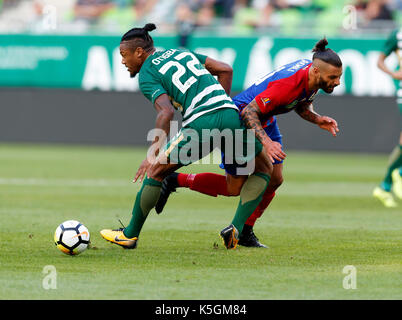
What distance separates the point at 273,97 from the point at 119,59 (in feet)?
45.2

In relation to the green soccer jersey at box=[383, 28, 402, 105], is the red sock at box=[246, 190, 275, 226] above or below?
below

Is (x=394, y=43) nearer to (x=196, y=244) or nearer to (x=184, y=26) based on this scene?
(x=196, y=244)

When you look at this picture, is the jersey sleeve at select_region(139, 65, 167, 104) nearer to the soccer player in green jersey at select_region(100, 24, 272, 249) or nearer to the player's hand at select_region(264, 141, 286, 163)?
the soccer player in green jersey at select_region(100, 24, 272, 249)

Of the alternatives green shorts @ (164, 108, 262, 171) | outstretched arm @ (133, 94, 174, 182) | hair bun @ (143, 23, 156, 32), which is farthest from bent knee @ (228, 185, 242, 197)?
hair bun @ (143, 23, 156, 32)

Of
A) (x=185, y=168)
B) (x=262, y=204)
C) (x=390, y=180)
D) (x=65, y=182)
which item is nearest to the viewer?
(x=262, y=204)

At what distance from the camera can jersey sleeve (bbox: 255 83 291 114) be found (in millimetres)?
7242

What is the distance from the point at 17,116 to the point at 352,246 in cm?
1491

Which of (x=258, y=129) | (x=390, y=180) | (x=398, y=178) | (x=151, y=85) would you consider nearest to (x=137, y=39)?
(x=151, y=85)

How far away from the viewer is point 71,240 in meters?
7.02

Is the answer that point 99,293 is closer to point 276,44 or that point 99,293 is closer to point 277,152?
point 277,152

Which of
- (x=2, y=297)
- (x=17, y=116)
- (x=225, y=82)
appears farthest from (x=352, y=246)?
(x=17, y=116)

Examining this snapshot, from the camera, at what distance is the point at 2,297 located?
→ 535cm

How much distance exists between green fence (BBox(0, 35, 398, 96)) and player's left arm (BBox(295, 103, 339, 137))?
1165 cm

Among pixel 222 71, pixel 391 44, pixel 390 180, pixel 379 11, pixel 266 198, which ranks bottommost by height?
pixel 266 198
